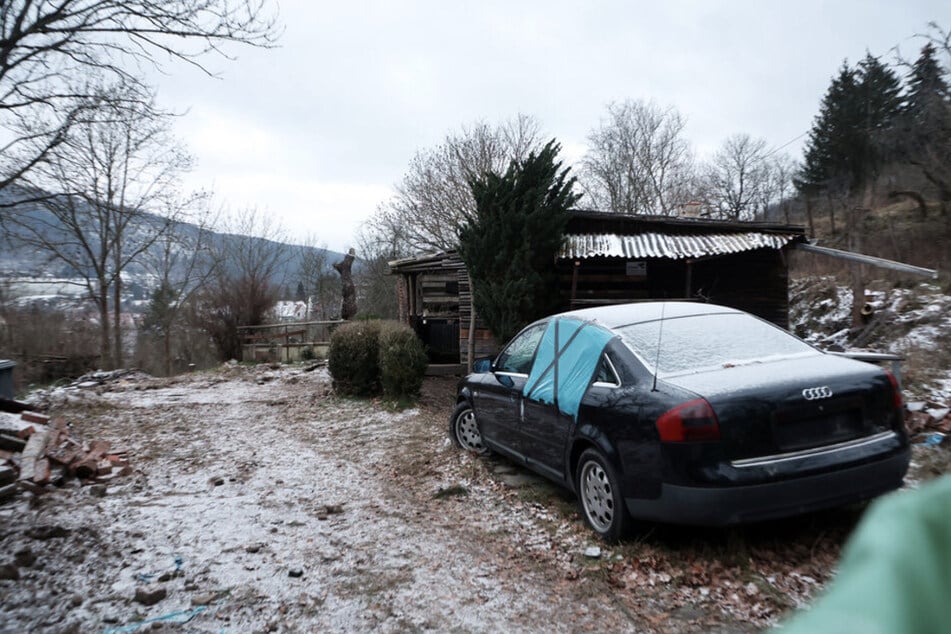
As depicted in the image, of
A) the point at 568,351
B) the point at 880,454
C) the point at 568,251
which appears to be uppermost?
the point at 568,251

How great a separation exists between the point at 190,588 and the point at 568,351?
10.8 ft

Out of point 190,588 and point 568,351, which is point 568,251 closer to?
point 568,351

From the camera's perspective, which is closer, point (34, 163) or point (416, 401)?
point (34, 163)

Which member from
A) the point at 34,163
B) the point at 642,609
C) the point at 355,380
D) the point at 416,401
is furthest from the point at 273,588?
the point at 355,380

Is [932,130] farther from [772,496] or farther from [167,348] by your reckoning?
[167,348]

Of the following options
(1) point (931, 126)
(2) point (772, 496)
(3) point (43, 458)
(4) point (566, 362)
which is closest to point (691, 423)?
(2) point (772, 496)

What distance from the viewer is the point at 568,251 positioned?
1130 centimetres

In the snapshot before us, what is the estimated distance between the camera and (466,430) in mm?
7234

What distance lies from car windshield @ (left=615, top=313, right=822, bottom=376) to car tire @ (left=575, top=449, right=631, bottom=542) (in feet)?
2.69

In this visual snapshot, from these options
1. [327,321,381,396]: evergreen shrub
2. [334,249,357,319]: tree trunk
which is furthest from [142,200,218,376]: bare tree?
[327,321,381,396]: evergreen shrub

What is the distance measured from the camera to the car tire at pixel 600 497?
13.2ft

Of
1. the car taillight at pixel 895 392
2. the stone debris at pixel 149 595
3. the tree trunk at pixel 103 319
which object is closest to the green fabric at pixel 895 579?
the car taillight at pixel 895 392

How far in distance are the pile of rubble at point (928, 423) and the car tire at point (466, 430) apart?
4382 millimetres

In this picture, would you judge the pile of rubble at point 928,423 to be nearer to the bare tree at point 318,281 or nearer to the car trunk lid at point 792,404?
the car trunk lid at point 792,404
